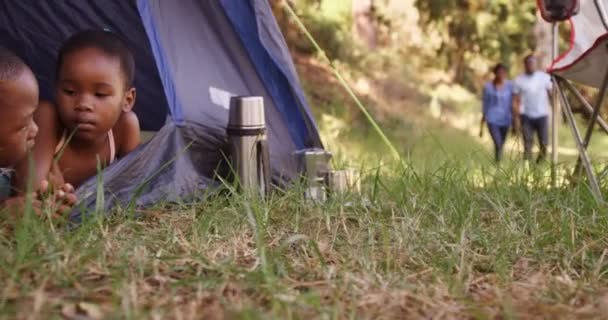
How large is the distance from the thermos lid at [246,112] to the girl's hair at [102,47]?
344 mm

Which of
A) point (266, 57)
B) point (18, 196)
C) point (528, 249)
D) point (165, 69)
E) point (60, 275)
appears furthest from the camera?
point (266, 57)

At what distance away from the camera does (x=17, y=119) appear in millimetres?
2178

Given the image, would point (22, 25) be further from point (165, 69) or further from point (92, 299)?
point (92, 299)

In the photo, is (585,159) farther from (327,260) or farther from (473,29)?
(473,29)

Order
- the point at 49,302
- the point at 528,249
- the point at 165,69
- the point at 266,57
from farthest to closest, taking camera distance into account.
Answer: the point at 266,57
the point at 165,69
the point at 528,249
the point at 49,302

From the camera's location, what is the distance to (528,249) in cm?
213

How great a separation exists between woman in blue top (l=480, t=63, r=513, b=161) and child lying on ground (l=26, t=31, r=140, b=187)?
5000 millimetres

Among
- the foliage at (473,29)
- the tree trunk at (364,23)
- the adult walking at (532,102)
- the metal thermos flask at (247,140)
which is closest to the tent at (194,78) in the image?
the metal thermos flask at (247,140)

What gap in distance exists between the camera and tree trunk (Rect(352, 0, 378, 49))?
1260 centimetres

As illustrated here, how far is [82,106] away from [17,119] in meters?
0.41

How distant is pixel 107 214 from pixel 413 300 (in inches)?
41.2

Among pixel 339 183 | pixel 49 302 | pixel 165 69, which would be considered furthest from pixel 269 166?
pixel 49 302

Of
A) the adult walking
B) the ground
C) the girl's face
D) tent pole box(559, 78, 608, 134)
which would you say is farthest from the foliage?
the girl's face

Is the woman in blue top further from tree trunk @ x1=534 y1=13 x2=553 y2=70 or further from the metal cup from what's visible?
tree trunk @ x1=534 y1=13 x2=553 y2=70
